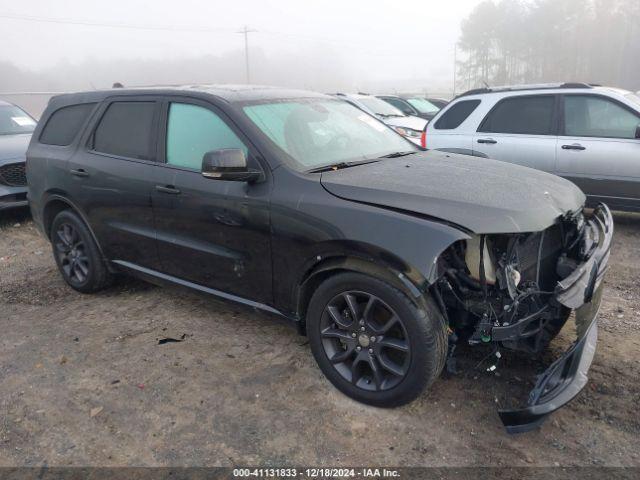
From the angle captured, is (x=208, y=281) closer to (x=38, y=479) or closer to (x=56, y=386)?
(x=56, y=386)

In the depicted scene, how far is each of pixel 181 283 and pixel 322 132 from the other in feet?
4.84

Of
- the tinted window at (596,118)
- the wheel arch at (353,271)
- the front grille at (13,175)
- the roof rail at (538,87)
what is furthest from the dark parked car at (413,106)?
the wheel arch at (353,271)

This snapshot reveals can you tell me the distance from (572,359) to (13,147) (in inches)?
306

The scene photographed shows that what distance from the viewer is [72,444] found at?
2750 millimetres

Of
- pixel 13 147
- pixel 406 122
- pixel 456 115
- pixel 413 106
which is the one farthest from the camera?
pixel 413 106

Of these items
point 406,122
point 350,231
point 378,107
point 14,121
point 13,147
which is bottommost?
point 350,231

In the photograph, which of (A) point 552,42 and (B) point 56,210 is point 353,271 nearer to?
(B) point 56,210

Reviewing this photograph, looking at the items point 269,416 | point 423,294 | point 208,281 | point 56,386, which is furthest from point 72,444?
point 423,294

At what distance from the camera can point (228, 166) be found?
304 centimetres

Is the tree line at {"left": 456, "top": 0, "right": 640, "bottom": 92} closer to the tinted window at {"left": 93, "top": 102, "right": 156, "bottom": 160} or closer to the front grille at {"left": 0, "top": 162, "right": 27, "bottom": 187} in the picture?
the front grille at {"left": 0, "top": 162, "right": 27, "bottom": 187}

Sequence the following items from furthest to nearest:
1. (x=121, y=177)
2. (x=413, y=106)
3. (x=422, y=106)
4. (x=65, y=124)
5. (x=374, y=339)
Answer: (x=422, y=106)
(x=413, y=106)
(x=65, y=124)
(x=121, y=177)
(x=374, y=339)

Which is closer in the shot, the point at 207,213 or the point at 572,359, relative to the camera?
the point at 572,359

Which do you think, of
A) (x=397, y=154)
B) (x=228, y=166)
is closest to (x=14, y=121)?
(x=228, y=166)

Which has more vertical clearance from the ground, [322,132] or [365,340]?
[322,132]
